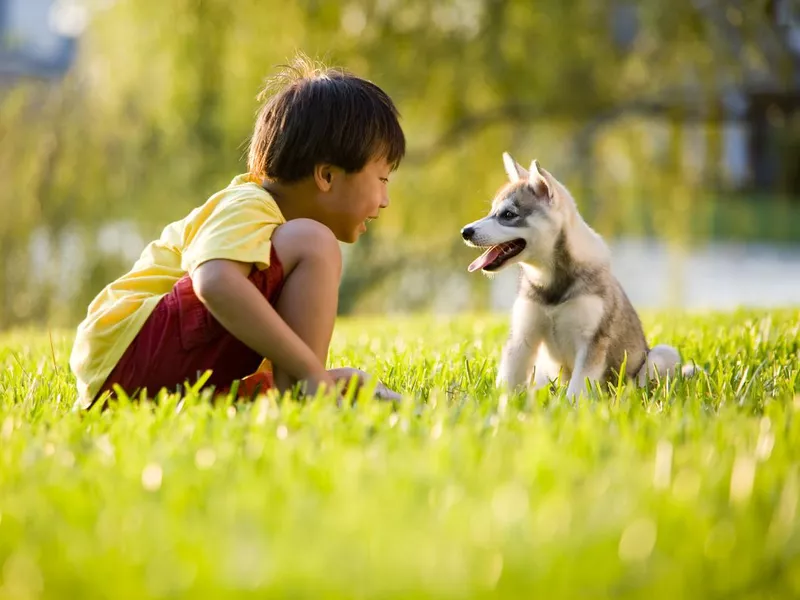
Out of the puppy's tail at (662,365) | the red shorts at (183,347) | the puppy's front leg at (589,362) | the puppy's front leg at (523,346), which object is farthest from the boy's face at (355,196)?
the puppy's tail at (662,365)

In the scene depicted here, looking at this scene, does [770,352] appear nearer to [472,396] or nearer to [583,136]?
[472,396]

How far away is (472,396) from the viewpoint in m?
2.78

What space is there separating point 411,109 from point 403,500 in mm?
8305

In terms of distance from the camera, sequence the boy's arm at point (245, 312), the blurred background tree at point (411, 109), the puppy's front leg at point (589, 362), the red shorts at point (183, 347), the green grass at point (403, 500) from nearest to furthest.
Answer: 1. the green grass at point (403, 500)
2. the boy's arm at point (245, 312)
3. the red shorts at point (183, 347)
4. the puppy's front leg at point (589, 362)
5. the blurred background tree at point (411, 109)

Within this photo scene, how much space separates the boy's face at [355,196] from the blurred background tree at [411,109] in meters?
5.64

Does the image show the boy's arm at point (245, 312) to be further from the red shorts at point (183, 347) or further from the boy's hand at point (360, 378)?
the boy's hand at point (360, 378)

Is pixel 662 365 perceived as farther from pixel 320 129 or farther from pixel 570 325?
pixel 320 129

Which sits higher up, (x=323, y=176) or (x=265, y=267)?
(x=323, y=176)

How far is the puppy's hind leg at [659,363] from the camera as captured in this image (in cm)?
324

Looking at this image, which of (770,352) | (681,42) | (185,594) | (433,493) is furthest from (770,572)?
(681,42)

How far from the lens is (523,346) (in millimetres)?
3256

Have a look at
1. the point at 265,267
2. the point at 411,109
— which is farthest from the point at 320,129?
the point at 411,109

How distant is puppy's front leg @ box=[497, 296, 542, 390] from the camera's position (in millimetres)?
3256

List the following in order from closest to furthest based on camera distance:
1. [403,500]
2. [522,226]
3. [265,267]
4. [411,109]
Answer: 1. [403,500]
2. [265,267]
3. [522,226]
4. [411,109]
